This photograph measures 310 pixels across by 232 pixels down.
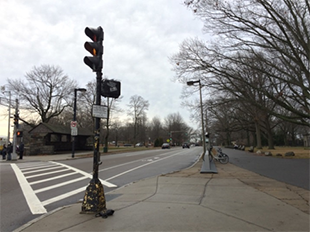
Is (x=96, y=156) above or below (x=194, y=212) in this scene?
above

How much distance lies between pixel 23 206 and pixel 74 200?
4.39 ft

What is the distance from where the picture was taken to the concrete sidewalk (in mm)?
4613

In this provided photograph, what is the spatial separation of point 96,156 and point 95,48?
2.56 meters

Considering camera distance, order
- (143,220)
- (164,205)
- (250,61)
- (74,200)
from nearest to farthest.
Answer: (143,220) → (164,205) → (74,200) → (250,61)

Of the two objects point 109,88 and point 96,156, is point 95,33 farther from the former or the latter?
point 96,156

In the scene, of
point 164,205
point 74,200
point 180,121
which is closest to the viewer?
point 164,205

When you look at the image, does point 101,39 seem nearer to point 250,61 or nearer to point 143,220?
point 143,220

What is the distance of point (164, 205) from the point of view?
608cm

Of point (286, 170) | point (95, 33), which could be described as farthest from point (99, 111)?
point (286, 170)

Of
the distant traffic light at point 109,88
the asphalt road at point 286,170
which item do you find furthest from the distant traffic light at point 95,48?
the asphalt road at point 286,170

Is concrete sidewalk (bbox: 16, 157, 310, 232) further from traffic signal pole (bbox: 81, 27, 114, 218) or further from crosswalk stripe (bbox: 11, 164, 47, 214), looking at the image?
crosswalk stripe (bbox: 11, 164, 47, 214)

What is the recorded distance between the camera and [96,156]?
576 centimetres

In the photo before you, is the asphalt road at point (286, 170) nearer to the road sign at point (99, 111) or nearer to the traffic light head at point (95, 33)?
the road sign at point (99, 111)

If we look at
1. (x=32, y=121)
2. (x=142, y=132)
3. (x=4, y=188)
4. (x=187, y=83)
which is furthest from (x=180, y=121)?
(x=4, y=188)
